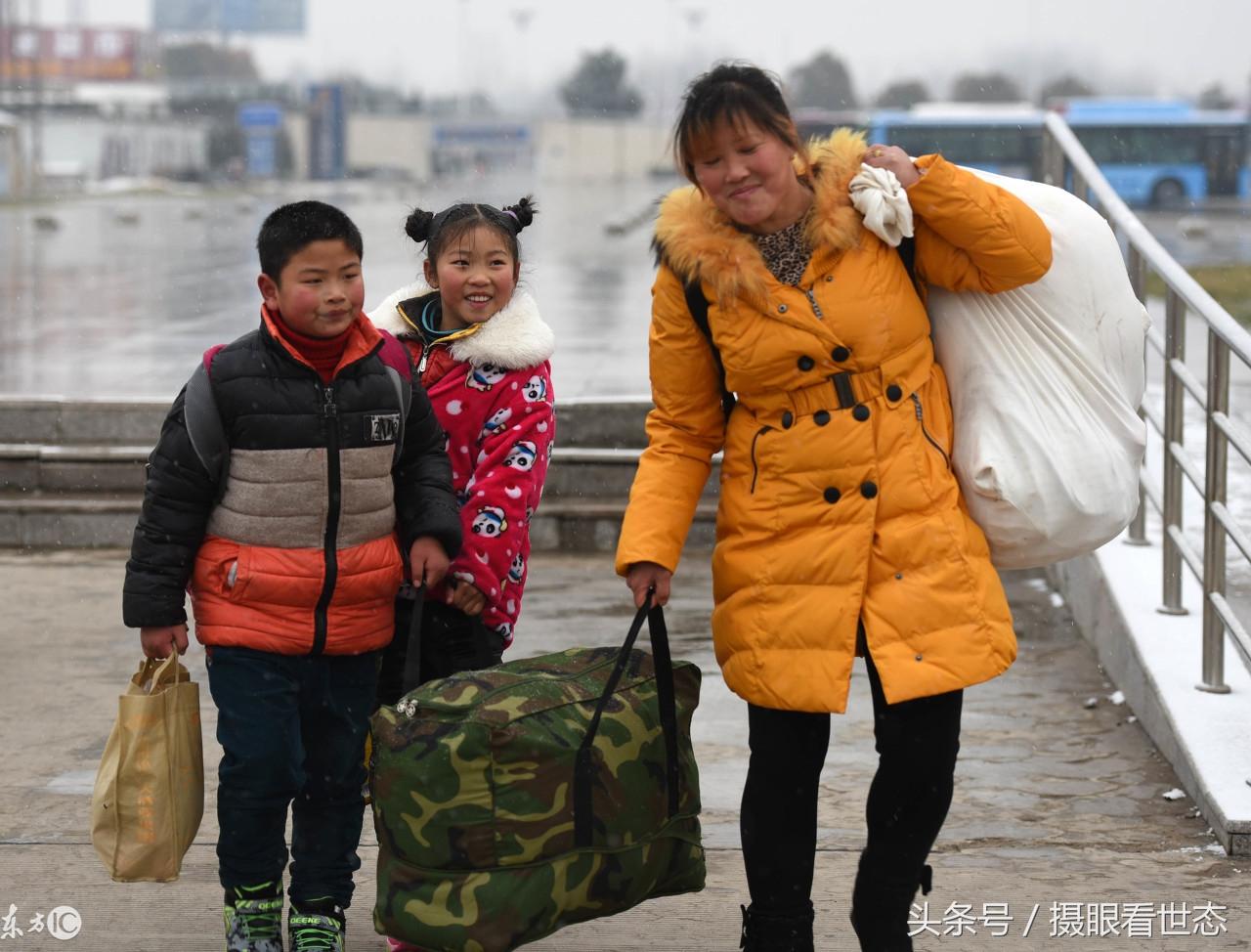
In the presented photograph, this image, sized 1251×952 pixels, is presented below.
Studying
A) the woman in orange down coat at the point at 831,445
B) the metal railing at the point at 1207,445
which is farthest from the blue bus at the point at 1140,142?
the woman in orange down coat at the point at 831,445

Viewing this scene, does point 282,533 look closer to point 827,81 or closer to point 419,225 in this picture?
point 419,225

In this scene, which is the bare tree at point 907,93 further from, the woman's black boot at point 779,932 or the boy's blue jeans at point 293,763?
the woman's black boot at point 779,932

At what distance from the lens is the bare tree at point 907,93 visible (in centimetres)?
4828

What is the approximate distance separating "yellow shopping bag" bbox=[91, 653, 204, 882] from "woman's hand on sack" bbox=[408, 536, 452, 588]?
476mm

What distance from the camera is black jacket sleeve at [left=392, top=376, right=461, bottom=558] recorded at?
3279mm

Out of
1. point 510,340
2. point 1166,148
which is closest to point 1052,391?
point 510,340

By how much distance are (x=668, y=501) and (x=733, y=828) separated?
132cm

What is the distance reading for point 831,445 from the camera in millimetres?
2949

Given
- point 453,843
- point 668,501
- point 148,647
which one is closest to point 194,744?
point 148,647

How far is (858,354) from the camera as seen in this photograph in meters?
2.94

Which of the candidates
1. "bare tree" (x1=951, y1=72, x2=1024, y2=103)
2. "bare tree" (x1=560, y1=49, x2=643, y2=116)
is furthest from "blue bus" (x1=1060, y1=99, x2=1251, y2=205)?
"bare tree" (x1=560, y1=49, x2=643, y2=116)

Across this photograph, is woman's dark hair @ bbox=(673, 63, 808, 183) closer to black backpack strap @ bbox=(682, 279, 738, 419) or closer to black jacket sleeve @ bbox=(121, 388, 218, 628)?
black backpack strap @ bbox=(682, 279, 738, 419)

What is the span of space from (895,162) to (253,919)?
1.82 m

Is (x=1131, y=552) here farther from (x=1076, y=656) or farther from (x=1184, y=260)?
(x=1184, y=260)
